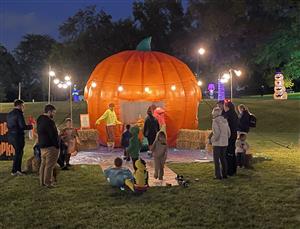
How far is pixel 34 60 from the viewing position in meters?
77.9

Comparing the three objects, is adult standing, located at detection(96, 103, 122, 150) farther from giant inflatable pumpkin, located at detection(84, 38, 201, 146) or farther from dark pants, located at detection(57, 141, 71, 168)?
dark pants, located at detection(57, 141, 71, 168)

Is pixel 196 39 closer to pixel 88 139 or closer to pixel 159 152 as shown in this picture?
pixel 88 139

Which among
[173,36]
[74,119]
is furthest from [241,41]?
[74,119]

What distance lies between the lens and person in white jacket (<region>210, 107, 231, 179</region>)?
33.4ft

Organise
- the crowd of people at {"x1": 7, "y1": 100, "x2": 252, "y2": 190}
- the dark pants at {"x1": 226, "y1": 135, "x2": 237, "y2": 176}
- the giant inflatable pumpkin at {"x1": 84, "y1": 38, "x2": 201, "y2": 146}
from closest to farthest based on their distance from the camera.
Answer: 1. the crowd of people at {"x1": 7, "y1": 100, "x2": 252, "y2": 190}
2. the dark pants at {"x1": 226, "y1": 135, "x2": 237, "y2": 176}
3. the giant inflatable pumpkin at {"x1": 84, "y1": 38, "x2": 201, "y2": 146}

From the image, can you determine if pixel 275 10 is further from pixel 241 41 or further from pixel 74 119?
pixel 74 119

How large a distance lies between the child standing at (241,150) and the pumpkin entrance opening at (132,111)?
226 inches

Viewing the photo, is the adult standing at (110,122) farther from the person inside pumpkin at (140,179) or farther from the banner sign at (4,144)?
the person inside pumpkin at (140,179)

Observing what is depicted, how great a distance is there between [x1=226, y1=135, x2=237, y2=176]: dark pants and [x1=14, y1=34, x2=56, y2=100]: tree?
64.3 metres

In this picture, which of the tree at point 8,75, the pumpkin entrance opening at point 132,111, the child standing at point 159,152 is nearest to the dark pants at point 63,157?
the child standing at point 159,152

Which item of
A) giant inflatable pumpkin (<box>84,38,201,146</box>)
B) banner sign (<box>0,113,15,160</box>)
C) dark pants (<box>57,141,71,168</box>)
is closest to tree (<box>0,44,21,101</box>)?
giant inflatable pumpkin (<box>84,38,201,146</box>)

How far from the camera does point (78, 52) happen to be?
157 ft

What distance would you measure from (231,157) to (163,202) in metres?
3.35

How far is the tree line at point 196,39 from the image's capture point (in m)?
32.3
